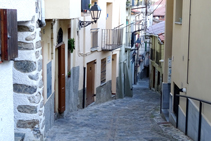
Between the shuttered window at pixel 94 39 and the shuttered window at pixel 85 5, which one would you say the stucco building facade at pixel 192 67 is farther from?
the shuttered window at pixel 94 39

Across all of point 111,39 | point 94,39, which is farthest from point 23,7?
point 111,39

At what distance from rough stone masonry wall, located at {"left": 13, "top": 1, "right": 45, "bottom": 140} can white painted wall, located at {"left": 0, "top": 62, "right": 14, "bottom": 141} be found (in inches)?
49.6

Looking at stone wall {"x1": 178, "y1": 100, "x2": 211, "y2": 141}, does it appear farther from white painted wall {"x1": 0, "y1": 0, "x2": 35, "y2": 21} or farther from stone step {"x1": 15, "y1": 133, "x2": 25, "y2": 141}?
white painted wall {"x1": 0, "y1": 0, "x2": 35, "y2": 21}

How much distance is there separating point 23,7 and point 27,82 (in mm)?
1244

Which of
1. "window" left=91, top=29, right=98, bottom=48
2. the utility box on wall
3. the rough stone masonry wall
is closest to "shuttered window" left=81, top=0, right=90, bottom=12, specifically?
"window" left=91, top=29, right=98, bottom=48

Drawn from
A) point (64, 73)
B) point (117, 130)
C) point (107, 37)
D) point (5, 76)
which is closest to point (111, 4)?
point (107, 37)

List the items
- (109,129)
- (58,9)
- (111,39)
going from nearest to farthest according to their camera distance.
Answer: (58,9) < (109,129) < (111,39)

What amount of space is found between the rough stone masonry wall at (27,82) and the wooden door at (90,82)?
1039cm

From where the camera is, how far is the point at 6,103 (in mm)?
4352

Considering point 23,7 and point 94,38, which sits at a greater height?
point 23,7

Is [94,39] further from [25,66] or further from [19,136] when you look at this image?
[19,136]

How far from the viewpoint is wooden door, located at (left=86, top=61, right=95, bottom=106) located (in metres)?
16.5

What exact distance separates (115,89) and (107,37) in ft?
13.5

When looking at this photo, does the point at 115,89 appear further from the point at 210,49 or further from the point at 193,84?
the point at 210,49
